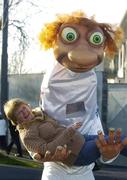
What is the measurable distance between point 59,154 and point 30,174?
239 inches

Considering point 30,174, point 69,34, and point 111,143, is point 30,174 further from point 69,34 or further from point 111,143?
point 111,143

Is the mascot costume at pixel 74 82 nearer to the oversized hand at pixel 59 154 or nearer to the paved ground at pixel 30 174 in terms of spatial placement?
the oversized hand at pixel 59 154

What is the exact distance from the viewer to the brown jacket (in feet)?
12.6

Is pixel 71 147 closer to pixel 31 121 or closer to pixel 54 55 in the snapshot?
pixel 31 121

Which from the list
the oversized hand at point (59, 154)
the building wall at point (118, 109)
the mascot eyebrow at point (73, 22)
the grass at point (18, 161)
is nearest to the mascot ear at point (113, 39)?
the mascot eyebrow at point (73, 22)

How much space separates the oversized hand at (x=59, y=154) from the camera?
3.79m

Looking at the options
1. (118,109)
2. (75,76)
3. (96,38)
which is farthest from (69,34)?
(118,109)

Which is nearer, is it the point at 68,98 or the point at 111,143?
the point at 111,143

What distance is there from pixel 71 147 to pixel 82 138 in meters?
0.10

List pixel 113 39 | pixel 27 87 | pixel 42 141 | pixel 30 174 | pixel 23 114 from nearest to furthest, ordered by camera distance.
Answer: pixel 42 141
pixel 23 114
pixel 113 39
pixel 30 174
pixel 27 87

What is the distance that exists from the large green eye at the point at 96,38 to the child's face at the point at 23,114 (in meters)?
0.66

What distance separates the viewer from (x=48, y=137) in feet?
12.8

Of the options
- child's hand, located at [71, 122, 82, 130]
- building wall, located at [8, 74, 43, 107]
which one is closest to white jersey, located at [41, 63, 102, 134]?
child's hand, located at [71, 122, 82, 130]

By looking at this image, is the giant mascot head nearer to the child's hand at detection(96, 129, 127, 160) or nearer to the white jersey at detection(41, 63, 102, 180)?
the white jersey at detection(41, 63, 102, 180)
